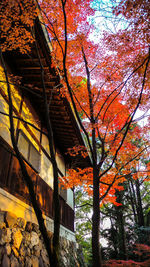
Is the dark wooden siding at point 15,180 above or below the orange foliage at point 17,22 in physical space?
below

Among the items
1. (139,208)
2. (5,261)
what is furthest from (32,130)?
(139,208)

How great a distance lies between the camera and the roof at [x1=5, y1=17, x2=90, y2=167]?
21.3 ft

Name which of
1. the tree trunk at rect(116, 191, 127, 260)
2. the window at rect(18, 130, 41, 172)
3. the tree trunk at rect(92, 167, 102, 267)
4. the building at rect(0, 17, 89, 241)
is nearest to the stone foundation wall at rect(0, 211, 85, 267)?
the building at rect(0, 17, 89, 241)

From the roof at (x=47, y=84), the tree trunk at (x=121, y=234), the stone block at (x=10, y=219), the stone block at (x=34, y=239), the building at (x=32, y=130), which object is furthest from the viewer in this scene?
the tree trunk at (x=121, y=234)

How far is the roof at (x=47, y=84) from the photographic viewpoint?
6.48m

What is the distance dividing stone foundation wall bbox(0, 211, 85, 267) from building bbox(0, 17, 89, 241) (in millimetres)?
304

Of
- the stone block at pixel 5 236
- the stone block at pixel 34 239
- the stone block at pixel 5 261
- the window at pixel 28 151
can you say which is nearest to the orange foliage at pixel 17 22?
the window at pixel 28 151

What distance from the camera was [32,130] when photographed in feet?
28.4

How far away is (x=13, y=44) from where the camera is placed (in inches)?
261

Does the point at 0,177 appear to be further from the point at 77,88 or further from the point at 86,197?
the point at 86,197

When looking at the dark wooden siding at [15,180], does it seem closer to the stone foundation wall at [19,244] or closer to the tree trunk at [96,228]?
the stone foundation wall at [19,244]

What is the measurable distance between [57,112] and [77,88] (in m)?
2.28

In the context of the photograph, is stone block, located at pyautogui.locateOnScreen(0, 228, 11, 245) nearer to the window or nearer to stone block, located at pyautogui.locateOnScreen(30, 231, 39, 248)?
stone block, located at pyautogui.locateOnScreen(30, 231, 39, 248)

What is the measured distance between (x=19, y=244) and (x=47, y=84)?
5.91 m
